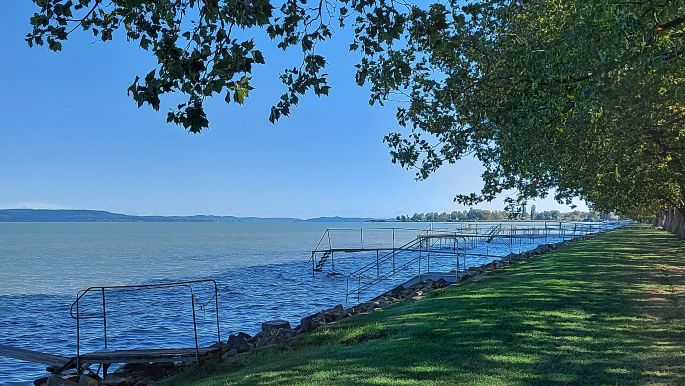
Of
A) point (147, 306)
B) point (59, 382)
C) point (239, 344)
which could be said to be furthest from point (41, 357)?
point (147, 306)

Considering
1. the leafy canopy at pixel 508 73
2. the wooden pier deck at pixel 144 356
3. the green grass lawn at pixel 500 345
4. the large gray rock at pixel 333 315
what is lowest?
the wooden pier deck at pixel 144 356

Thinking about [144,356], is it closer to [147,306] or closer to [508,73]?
[508,73]

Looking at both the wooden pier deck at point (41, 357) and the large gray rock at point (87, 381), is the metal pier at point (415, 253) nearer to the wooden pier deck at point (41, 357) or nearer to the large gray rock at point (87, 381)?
the wooden pier deck at point (41, 357)

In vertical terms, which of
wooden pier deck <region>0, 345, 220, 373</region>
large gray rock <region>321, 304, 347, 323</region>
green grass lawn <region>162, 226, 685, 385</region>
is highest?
green grass lawn <region>162, 226, 685, 385</region>

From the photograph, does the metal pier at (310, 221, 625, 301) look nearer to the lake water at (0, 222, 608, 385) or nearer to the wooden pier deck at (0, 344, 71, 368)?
the lake water at (0, 222, 608, 385)

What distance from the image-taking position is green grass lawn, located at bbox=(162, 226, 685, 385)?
27.1ft

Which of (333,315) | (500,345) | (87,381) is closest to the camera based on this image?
(500,345)

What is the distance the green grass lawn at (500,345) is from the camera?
8.25 m

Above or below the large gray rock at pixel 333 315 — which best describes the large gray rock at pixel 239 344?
below

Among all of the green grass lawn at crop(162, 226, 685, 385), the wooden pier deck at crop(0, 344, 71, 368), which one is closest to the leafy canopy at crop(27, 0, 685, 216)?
the green grass lawn at crop(162, 226, 685, 385)

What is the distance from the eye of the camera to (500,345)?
9984mm

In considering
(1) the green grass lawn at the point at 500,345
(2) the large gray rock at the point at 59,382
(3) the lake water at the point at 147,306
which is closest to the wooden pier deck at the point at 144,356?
(2) the large gray rock at the point at 59,382

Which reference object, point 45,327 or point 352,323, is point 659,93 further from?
A: point 45,327

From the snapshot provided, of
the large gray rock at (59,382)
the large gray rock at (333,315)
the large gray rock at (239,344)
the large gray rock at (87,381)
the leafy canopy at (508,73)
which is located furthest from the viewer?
the large gray rock at (333,315)
